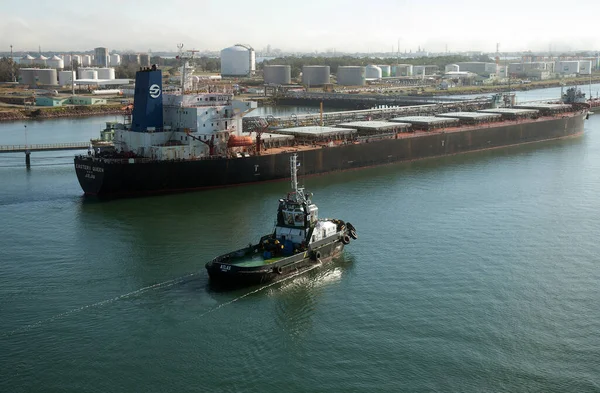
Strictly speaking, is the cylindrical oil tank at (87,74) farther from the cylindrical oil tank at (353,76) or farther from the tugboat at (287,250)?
the tugboat at (287,250)

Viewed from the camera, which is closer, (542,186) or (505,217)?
(505,217)

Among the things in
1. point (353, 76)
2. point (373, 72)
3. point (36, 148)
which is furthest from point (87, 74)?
point (36, 148)

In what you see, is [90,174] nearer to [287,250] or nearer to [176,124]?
[176,124]

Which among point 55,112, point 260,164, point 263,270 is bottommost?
point 263,270

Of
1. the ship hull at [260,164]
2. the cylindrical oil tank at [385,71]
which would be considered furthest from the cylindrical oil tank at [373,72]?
the ship hull at [260,164]

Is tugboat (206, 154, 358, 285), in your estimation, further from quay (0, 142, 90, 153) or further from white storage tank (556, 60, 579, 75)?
white storage tank (556, 60, 579, 75)

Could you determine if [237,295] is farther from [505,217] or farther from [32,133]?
[32,133]

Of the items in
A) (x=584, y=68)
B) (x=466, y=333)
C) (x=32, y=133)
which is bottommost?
(x=466, y=333)

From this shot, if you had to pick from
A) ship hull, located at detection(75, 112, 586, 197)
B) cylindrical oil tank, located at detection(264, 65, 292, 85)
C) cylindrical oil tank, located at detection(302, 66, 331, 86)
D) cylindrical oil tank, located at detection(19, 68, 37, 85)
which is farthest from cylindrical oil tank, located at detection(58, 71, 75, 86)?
ship hull, located at detection(75, 112, 586, 197)

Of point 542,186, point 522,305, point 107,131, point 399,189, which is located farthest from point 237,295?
point 107,131
